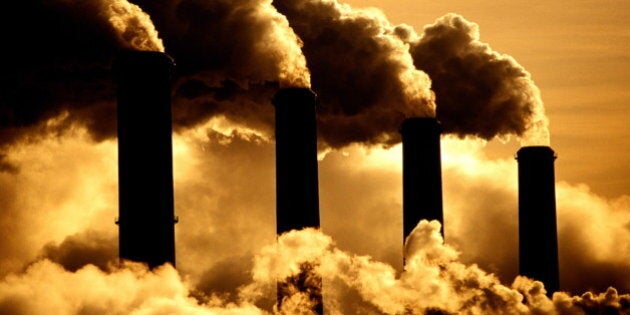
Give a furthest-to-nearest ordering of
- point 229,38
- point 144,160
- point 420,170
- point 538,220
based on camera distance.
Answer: point 538,220, point 420,170, point 229,38, point 144,160

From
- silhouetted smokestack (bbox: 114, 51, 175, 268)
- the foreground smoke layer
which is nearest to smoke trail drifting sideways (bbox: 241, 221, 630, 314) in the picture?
the foreground smoke layer

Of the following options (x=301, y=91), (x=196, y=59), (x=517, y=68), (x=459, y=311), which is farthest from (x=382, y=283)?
(x=517, y=68)

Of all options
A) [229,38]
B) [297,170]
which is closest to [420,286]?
[297,170]

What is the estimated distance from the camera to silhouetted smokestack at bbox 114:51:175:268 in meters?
17.6

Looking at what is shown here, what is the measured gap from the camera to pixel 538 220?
2738cm

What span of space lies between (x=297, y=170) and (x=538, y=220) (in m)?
9.59

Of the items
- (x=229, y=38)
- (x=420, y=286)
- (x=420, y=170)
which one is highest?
(x=229, y=38)

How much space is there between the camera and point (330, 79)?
2495cm

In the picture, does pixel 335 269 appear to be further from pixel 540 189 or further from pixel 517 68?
pixel 517 68

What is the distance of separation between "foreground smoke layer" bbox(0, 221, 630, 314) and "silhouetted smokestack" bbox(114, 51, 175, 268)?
530 millimetres

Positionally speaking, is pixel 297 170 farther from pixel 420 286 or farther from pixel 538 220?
pixel 538 220

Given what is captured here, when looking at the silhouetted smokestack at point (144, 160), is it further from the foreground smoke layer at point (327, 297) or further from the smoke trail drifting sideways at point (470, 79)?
the smoke trail drifting sideways at point (470, 79)

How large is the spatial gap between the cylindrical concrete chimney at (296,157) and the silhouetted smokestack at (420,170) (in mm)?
4508

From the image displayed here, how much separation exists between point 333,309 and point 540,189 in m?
7.52
